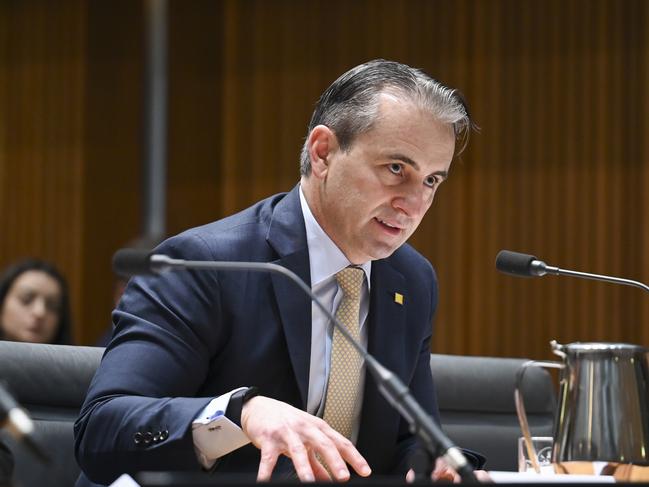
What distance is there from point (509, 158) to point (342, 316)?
3.41 metres

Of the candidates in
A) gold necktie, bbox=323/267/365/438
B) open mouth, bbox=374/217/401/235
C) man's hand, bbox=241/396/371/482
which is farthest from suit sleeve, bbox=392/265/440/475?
man's hand, bbox=241/396/371/482

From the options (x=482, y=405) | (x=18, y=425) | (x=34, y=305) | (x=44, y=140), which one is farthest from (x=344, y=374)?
(x=44, y=140)

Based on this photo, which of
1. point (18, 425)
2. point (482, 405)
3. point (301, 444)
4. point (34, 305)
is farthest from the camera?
point (34, 305)

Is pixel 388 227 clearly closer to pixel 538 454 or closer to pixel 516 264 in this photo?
pixel 516 264

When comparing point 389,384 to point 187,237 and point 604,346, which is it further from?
point 187,237

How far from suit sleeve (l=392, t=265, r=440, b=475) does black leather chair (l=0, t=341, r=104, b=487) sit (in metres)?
0.76

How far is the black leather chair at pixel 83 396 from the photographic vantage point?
8.30ft

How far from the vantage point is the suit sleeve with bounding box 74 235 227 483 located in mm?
1938

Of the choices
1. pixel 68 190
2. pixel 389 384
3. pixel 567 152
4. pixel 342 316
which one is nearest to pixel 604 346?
pixel 389 384

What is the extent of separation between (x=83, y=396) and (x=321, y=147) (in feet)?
2.73

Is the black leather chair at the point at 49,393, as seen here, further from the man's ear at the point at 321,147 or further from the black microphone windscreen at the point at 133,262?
the black microphone windscreen at the point at 133,262

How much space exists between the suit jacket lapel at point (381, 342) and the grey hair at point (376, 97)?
0.35 metres

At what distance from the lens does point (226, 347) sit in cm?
228

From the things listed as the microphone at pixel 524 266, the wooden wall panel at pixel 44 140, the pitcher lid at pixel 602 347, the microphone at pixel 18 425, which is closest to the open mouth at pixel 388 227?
the microphone at pixel 524 266
